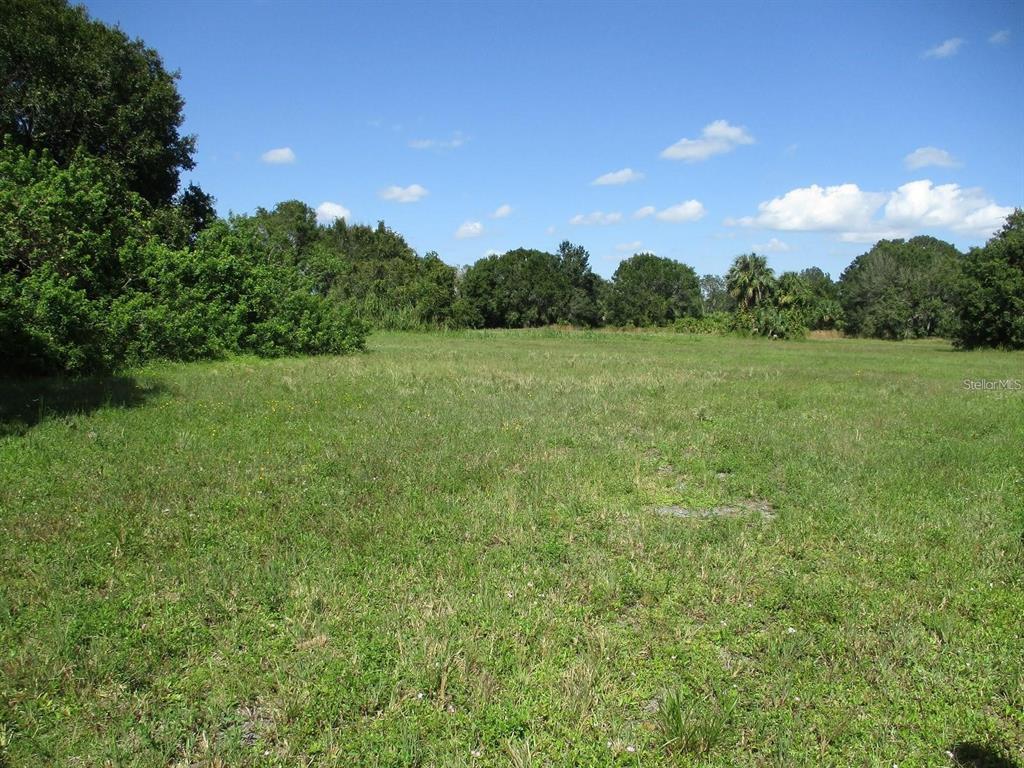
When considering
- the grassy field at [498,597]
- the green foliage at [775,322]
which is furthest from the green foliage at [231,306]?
the green foliage at [775,322]

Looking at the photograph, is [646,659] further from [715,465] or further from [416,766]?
[715,465]

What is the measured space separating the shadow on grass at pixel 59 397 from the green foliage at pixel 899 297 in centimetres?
7225

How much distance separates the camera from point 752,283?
218 ft

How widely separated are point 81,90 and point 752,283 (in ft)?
195

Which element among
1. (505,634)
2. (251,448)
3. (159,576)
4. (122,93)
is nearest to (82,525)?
(159,576)

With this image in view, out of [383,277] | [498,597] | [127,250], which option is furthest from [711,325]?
[498,597]

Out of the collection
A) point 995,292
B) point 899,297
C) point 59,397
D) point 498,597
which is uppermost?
point 899,297

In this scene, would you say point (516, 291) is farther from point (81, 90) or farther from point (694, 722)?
point (694, 722)

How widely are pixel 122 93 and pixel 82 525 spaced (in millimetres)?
22740

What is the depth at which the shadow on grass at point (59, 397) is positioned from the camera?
9.32m

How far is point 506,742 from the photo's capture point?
319cm

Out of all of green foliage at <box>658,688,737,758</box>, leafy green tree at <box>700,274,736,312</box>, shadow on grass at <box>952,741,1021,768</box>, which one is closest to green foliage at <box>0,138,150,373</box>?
green foliage at <box>658,688,737,758</box>

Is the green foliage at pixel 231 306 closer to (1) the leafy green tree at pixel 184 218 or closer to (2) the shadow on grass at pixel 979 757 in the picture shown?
(1) the leafy green tree at pixel 184 218

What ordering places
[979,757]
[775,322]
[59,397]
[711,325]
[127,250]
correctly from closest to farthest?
[979,757] → [59,397] → [127,250] → [775,322] → [711,325]
